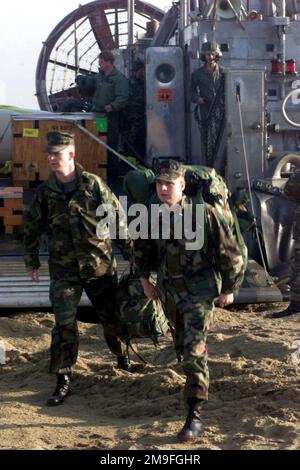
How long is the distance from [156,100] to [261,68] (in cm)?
169

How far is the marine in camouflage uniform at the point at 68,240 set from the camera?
6.63 metres

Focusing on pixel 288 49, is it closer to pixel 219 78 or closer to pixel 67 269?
pixel 219 78

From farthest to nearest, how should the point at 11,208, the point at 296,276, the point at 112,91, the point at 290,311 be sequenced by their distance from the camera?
the point at 112,91, the point at 11,208, the point at 296,276, the point at 290,311

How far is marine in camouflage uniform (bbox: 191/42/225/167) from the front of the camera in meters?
11.1

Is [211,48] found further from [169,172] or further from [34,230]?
[169,172]

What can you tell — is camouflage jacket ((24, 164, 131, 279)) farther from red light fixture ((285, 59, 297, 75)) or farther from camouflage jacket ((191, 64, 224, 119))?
red light fixture ((285, 59, 297, 75))

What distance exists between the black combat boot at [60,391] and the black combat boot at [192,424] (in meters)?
1.22

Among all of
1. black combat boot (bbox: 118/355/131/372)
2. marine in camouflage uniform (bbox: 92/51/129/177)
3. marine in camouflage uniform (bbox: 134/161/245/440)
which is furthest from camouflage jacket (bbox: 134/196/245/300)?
marine in camouflage uniform (bbox: 92/51/129/177)

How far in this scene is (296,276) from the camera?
31.0ft

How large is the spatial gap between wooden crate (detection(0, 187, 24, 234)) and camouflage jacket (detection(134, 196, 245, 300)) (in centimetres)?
484

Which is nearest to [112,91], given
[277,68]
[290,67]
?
[277,68]

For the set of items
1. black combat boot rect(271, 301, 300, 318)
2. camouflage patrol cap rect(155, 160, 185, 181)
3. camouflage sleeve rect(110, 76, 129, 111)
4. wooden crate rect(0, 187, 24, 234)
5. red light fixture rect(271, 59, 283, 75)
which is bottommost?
black combat boot rect(271, 301, 300, 318)

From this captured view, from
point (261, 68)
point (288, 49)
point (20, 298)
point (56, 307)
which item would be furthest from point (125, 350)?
point (288, 49)

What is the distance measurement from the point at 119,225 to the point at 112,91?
5535mm
